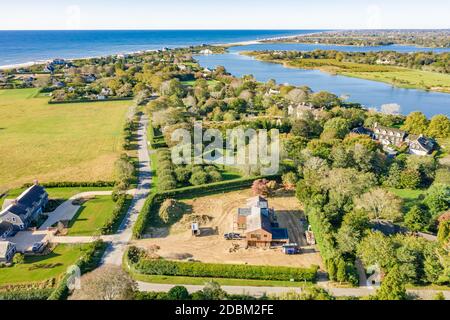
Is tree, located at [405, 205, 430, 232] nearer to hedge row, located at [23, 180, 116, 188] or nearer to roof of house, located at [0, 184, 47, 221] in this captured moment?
hedge row, located at [23, 180, 116, 188]

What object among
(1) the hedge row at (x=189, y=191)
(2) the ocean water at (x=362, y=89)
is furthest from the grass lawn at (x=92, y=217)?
(2) the ocean water at (x=362, y=89)

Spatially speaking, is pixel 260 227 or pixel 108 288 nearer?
pixel 108 288

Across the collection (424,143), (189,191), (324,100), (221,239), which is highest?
(324,100)

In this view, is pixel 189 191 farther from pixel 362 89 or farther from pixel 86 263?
pixel 362 89

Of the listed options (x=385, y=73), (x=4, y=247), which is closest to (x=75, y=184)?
(x=4, y=247)

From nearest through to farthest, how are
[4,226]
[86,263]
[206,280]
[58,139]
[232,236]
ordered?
[206,280] → [86,263] → [4,226] → [232,236] → [58,139]

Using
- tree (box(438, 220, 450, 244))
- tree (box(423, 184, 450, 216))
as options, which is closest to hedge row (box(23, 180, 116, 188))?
tree (box(438, 220, 450, 244))
